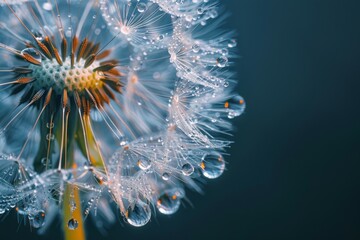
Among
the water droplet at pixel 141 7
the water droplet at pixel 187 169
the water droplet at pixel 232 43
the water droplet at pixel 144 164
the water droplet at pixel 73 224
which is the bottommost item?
the water droplet at pixel 73 224

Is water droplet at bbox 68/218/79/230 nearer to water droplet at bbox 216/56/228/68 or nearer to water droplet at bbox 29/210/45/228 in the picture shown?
water droplet at bbox 29/210/45/228

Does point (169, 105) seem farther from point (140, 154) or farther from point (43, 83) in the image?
point (43, 83)

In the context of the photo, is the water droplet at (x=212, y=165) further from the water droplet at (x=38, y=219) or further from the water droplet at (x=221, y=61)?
the water droplet at (x=38, y=219)

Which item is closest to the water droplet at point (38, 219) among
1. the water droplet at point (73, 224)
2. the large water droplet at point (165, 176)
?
the water droplet at point (73, 224)

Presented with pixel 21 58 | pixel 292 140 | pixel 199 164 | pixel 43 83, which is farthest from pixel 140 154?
pixel 292 140

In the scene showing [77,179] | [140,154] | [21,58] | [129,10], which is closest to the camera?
[77,179]

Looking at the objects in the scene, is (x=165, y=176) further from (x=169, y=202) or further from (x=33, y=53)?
(x=33, y=53)
